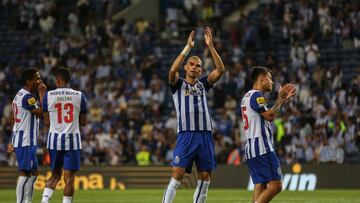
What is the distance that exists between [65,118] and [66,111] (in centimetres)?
11

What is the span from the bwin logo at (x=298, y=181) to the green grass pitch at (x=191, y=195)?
53.9 inches

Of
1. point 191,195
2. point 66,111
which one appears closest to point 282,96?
point 66,111

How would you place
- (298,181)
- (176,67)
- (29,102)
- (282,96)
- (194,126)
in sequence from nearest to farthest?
(282,96) < (176,67) < (194,126) < (29,102) < (298,181)

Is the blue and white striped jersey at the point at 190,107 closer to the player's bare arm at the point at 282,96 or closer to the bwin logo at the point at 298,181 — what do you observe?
the player's bare arm at the point at 282,96

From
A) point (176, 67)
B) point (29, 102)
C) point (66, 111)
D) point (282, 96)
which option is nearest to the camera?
point (282, 96)

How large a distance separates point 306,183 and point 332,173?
731mm

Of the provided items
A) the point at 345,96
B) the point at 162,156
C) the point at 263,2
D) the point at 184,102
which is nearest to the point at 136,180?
the point at 162,156

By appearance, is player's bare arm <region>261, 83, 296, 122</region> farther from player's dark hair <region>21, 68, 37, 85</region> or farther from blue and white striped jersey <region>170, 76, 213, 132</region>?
player's dark hair <region>21, 68, 37, 85</region>

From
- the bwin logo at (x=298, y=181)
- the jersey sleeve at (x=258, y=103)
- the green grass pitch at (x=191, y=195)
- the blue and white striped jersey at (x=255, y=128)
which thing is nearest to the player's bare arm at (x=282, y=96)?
the jersey sleeve at (x=258, y=103)

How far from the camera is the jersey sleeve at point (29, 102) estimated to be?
53.2 ft

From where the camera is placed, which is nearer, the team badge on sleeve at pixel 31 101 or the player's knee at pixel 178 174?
the player's knee at pixel 178 174

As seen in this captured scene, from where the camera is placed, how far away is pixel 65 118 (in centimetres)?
1588

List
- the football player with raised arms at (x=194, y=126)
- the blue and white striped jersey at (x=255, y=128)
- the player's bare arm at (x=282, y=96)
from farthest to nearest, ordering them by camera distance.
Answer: the football player with raised arms at (x=194, y=126)
the blue and white striped jersey at (x=255, y=128)
the player's bare arm at (x=282, y=96)

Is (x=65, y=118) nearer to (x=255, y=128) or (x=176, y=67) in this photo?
(x=176, y=67)
